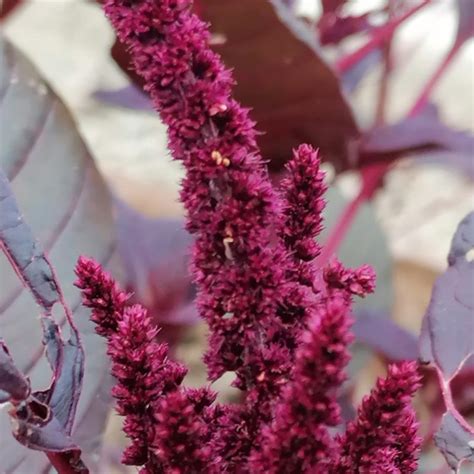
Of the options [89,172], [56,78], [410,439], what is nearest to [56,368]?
[410,439]

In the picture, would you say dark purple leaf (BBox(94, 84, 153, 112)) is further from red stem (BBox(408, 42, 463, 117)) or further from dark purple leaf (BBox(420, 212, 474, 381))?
dark purple leaf (BBox(420, 212, 474, 381))

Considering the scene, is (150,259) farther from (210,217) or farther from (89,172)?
(210,217)

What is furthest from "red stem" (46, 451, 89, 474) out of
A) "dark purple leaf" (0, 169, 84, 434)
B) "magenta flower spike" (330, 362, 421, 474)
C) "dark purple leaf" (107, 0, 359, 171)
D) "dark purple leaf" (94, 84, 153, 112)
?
"dark purple leaf" (94, 84, 153, 112)

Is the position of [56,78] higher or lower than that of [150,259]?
lower

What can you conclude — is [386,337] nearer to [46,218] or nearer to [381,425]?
[46,218]

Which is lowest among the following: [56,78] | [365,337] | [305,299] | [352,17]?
[56,78]
